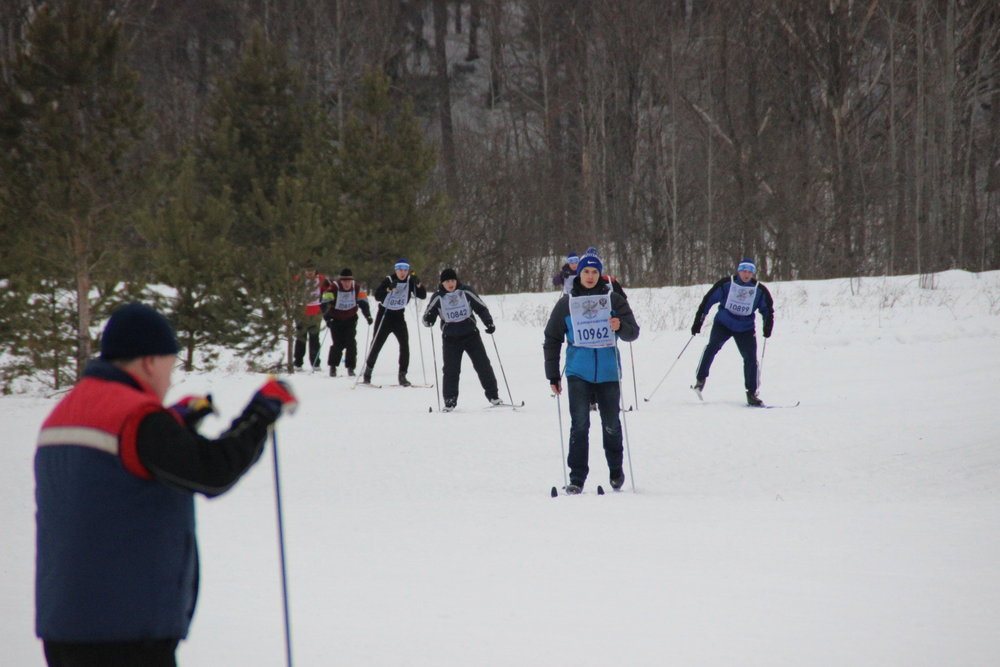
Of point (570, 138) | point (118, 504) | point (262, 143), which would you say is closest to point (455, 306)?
point (118, 504)

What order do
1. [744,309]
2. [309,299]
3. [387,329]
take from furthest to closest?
1. [309,299]
2. [387,329]
3. [744,309]

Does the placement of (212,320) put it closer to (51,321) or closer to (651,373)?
(51,321)

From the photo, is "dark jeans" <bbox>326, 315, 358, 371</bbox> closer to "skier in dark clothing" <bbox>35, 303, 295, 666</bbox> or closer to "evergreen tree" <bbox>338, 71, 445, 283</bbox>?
"evergreen tree" <bbox>338, 71, 445, 283</bbox>

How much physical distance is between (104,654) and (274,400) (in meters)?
0.79

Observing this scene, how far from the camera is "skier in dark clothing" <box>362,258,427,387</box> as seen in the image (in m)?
14.6

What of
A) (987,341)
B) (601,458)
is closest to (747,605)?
(601,458)

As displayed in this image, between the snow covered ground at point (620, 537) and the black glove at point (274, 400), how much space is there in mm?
1805

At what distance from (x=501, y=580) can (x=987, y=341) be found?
45.1ft

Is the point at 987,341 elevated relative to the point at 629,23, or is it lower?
lower

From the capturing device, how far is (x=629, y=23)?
107 ft

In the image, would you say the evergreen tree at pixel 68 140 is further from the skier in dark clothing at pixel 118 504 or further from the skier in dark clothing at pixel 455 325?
the skier in dark clothing at pixel 118 504

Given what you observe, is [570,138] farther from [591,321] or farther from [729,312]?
[591,321]

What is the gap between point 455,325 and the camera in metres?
12.2

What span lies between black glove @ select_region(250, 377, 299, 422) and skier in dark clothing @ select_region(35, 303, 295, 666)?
0.03 metres
